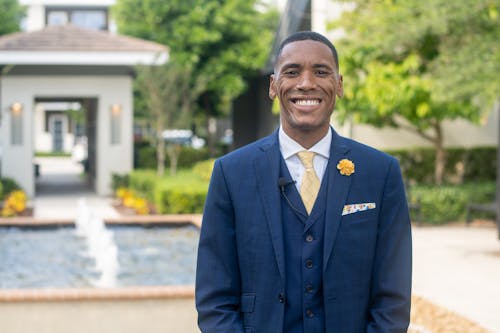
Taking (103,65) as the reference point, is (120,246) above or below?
below

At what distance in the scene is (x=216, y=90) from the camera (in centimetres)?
2720

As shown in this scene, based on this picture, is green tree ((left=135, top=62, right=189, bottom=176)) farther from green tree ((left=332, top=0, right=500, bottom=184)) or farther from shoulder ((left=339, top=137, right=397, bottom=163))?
shoulder ((left=339, top=137, right=397, bottom=163))

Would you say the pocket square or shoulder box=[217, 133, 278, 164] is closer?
the pocket square

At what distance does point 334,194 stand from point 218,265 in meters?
0.46

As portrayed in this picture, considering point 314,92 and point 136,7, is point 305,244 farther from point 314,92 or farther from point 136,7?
point 136,7

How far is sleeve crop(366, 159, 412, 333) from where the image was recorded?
8.84ft

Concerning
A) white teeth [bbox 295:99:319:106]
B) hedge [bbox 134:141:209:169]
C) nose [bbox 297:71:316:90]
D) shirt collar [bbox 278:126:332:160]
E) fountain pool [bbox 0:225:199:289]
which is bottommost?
fountain pool [bbox 0:225:199:289]

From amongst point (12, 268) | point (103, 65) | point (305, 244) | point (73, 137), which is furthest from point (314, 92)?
point (73, 137)

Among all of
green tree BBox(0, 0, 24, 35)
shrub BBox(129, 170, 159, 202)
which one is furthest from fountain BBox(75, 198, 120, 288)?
green tree BBox(0, 0, 24, 35)

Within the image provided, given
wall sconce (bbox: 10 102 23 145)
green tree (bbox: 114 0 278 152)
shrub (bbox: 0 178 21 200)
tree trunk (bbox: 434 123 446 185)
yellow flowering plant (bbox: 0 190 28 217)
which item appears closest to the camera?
yellow flowering plant (bbox: 0 190 28 217)

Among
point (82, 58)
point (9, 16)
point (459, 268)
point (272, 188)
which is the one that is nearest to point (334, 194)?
point (272, 188)

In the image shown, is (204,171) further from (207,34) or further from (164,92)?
(207,34)

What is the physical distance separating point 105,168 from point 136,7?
6842 mm

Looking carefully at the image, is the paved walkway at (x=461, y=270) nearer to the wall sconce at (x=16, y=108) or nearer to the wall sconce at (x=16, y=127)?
the wall sconce at (x=16, y=127)
